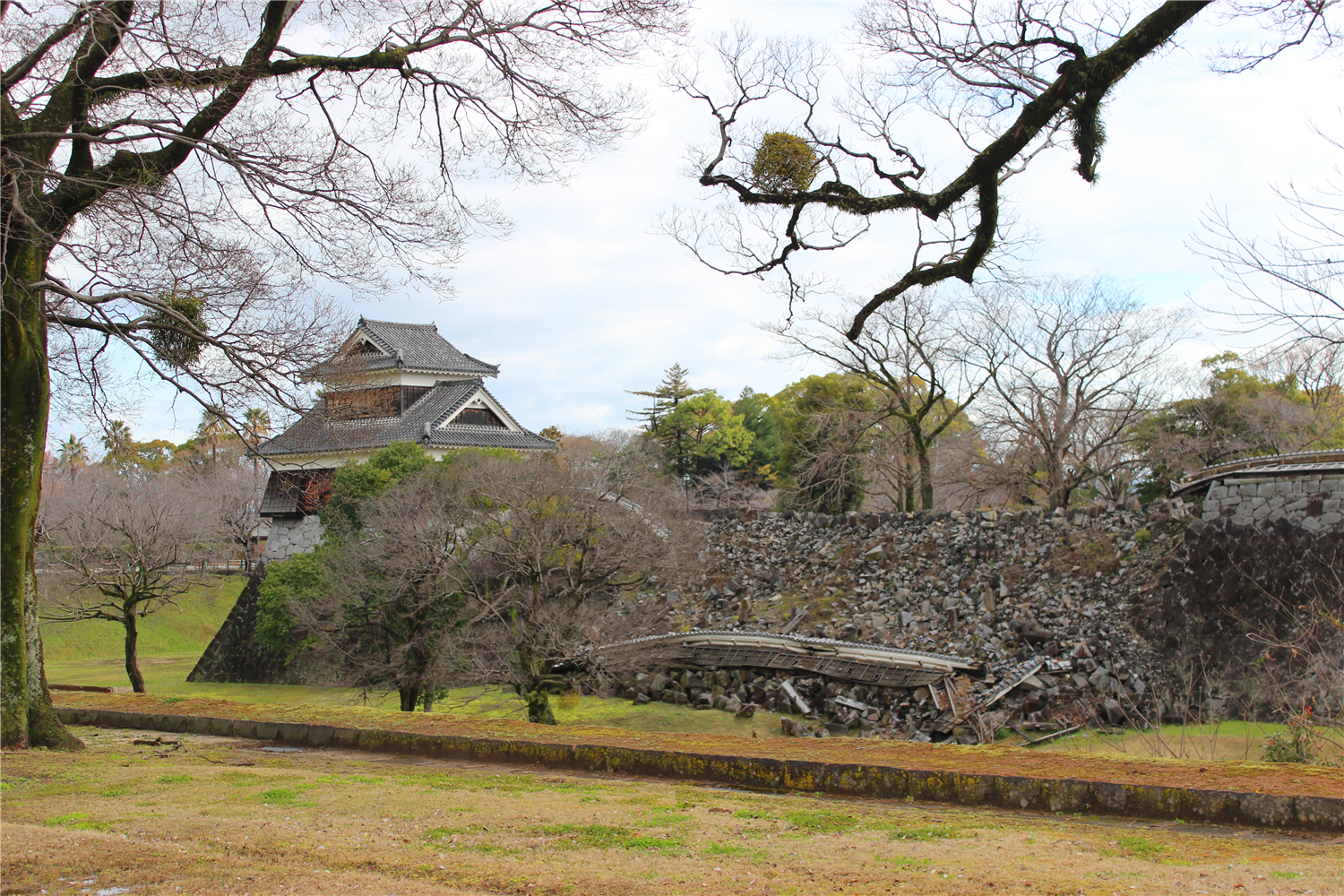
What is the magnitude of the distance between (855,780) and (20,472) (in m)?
7.66

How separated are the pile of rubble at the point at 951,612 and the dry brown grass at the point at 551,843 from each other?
11.3 m

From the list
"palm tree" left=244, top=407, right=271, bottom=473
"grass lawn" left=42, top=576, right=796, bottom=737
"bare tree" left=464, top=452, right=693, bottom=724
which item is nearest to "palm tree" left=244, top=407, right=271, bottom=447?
"palm tree" left=244, top=407, right=271, bottom=473

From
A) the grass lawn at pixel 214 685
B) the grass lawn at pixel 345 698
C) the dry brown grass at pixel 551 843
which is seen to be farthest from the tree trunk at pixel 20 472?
the grass lawn at pixel 345 698

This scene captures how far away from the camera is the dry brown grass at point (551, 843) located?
431 centimetres

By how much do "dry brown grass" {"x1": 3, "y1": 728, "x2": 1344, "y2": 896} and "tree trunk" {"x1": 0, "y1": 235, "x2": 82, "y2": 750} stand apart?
3.79ft

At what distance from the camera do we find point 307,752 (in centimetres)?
923

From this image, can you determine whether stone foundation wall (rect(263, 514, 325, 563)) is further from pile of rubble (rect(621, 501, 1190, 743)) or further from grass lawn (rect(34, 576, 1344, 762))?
pile of rubble (rect(621, 501, 1190, 743))

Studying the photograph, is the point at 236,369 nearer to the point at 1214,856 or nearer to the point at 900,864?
the point at 900,864

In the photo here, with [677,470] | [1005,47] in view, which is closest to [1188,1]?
[1005,47]

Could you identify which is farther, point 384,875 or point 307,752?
point 307,752

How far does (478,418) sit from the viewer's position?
1222 inches

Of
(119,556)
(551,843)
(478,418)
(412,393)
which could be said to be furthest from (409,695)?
(412,393)

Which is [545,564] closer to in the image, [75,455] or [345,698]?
[345,698]

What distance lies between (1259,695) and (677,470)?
3315 centimetres
